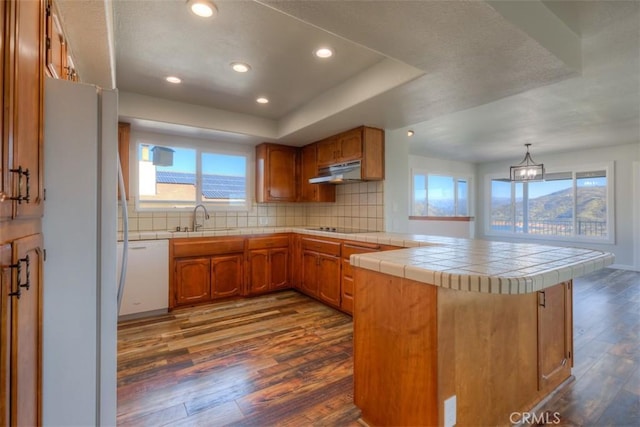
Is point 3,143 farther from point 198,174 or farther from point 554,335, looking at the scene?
point 198,174

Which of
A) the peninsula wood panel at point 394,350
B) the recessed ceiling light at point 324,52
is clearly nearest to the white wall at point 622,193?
the recessed ceiling light at point 324,52

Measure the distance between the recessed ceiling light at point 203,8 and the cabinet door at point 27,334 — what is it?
1460 millimetres

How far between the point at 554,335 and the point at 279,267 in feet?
9.69

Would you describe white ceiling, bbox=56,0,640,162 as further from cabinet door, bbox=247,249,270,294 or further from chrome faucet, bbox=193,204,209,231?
cabinet door, bbox=247,249,270,294

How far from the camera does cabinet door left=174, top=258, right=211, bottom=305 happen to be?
10.8 feet

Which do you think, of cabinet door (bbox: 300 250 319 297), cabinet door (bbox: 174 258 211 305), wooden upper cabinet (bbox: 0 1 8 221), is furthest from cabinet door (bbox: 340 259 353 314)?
wooden upper cabinet (bbox: 0 1 8 221)

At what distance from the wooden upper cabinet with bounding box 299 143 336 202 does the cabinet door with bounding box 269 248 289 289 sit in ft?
2.80

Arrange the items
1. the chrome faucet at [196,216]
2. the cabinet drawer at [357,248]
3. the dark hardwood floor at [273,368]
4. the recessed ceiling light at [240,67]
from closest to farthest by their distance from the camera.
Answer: the dark hardwood floor at [273,368], the recessed ceiling light at [240,67], the cabinet drawer at [357,248], the chrome faucet at [196,216]

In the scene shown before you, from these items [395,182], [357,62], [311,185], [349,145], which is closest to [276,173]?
[311,185]

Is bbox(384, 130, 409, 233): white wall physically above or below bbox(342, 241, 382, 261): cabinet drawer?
above

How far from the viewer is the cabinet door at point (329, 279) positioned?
3.31 metres

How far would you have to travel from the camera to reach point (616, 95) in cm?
312

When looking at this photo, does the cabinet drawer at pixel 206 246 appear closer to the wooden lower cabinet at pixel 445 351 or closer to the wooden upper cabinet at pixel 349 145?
the wooden upper cabinet at pixel 349 145

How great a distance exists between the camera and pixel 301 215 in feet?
16.3
